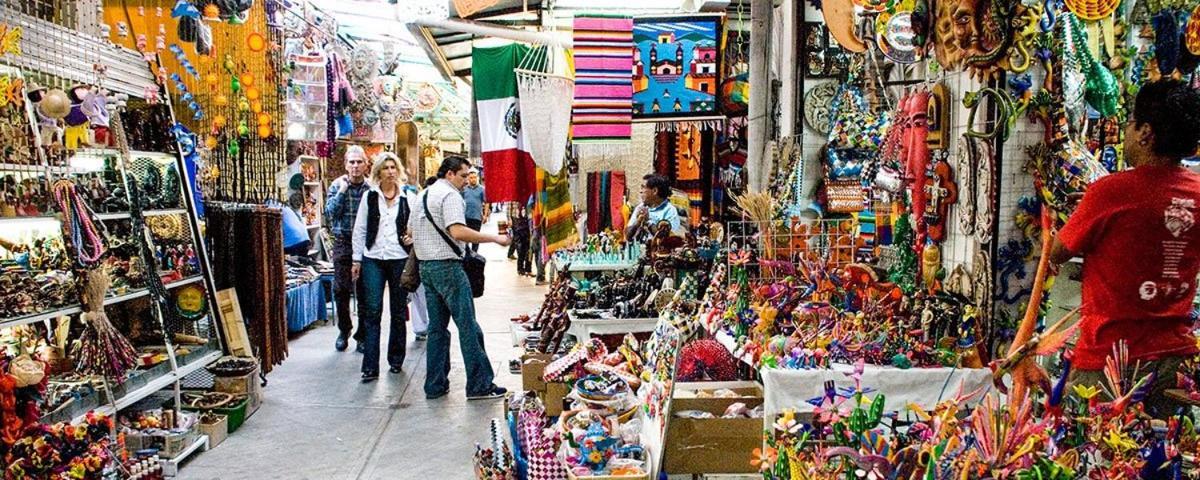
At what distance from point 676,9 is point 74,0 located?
186 inches

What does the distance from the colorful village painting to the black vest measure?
1.82 metres

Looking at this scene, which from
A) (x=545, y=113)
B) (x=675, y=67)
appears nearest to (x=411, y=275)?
(x=545, y=113)

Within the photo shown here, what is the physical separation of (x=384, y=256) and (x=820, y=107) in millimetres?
3108

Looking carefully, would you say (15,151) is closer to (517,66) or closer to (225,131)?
(225,131)

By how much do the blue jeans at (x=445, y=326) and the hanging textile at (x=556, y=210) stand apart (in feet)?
8.41

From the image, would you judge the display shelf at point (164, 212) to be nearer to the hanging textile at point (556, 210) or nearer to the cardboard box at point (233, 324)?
the cardboard box at point (233, 324)

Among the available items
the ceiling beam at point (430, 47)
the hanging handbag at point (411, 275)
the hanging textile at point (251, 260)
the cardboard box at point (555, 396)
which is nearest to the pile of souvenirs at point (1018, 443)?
the cardboard box at point (555, 396)

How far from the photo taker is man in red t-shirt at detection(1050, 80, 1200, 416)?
242 centimetres

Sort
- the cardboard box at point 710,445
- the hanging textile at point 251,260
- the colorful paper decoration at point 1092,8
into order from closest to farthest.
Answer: the colorful paper decoration at point 1092,8, the cardboard box at point 710,445, the hanging textile at point 251,260

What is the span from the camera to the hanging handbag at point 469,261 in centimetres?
541

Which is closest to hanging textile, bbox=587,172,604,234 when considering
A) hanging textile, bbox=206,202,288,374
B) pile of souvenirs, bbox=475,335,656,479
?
hanging textile, bbox=206,202,288,374

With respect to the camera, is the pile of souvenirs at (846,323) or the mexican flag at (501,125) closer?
the pile of souvenirs at (846,323)

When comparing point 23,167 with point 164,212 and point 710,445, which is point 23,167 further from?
point 710,445

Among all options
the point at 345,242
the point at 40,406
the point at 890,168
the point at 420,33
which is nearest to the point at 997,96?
the point at 890,168
